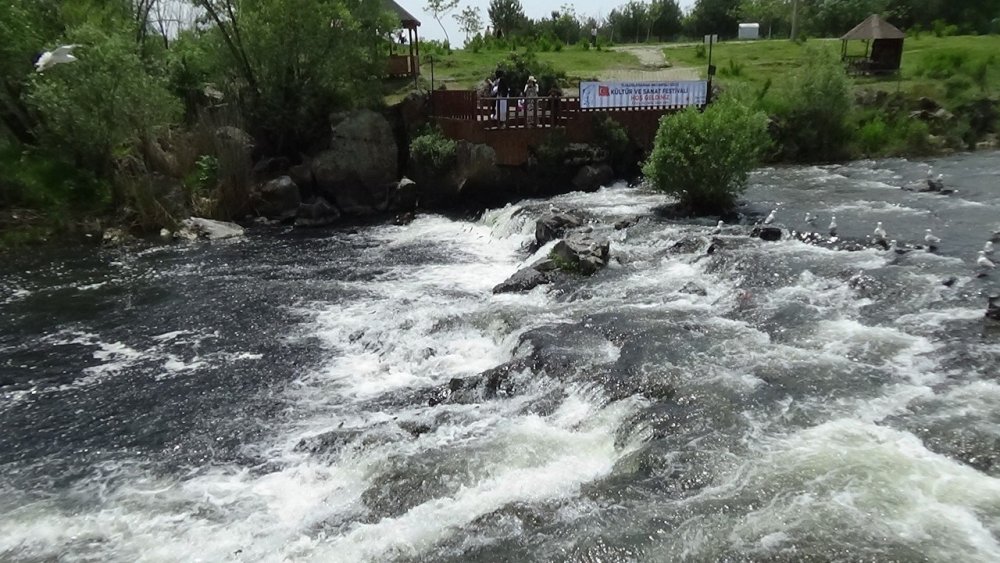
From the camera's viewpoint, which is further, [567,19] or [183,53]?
[567,19]

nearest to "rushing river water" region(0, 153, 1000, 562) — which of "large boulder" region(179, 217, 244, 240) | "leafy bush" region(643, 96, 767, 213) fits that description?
"leafy bush" region(643, 96, 767, 213)

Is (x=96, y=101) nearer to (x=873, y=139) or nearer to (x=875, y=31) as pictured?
(x=873, y=139)

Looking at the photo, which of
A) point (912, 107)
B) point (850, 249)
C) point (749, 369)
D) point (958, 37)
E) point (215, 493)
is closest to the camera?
point (215, 493)

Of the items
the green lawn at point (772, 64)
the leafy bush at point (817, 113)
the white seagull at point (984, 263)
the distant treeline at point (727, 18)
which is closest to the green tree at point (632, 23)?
the distant treeline at point (727, 18)

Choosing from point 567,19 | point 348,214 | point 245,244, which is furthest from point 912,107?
point 567,19

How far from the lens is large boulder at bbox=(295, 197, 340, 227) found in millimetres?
28469

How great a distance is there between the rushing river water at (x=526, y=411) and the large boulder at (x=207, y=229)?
5180 millimetres

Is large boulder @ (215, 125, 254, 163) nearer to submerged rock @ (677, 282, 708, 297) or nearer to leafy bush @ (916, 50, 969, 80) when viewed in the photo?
submerged rock @ (677, 282, 708, 297)

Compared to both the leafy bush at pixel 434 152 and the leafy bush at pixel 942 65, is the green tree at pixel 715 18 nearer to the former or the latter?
the leafy bush at pixel 942 65

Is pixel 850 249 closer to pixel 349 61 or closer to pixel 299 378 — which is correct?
pixel 299 378

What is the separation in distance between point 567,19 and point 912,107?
180 feet

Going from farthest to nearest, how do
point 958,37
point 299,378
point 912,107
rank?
point 958,37, point 912,107, point 299,378

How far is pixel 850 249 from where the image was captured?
18547 millimetres

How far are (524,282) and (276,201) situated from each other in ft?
48.9
